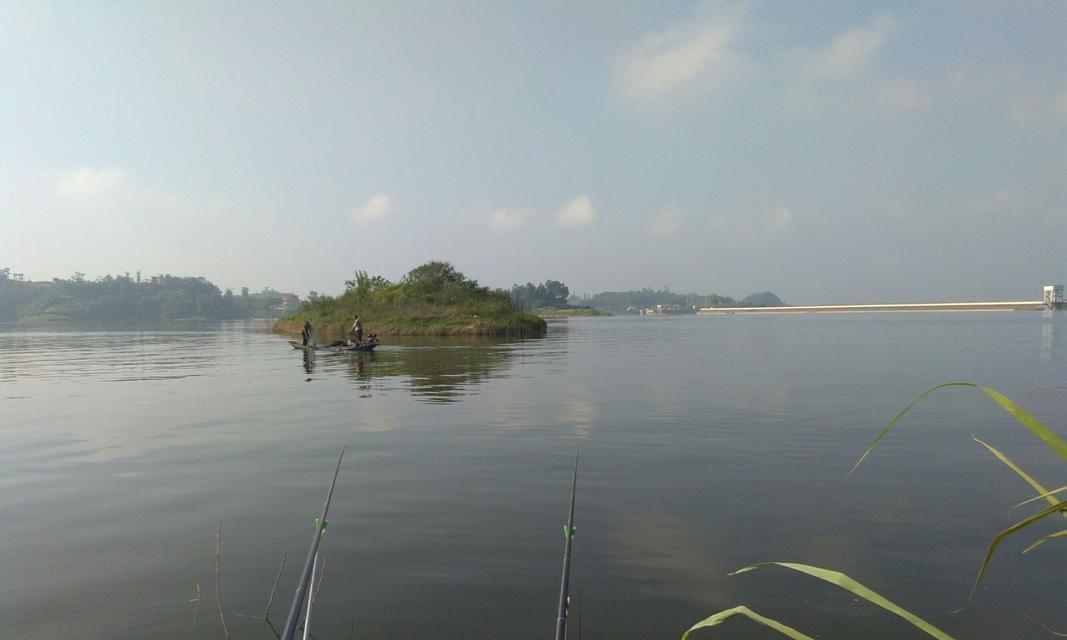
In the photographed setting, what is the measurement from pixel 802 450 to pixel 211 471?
31.4ft

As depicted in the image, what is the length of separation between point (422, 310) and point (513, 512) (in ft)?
206

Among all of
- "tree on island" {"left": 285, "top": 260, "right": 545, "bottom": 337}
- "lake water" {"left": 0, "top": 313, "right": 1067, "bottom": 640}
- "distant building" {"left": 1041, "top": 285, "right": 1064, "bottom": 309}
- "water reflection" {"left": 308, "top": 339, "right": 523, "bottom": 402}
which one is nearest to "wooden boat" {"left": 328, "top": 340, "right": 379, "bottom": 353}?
"water reflection" {"left": 308, "top": 339, "right": 523, "bottom": 402}

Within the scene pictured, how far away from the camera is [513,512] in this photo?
800 cm

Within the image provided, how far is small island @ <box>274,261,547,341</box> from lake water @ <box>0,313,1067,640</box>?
45.4 meters

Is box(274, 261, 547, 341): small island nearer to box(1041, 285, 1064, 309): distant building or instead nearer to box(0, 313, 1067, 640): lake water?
box(0, 313, 1067, 640): lake water

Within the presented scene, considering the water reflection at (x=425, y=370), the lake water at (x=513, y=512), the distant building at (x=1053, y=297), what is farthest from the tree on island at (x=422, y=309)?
the distant building at (x=1053, y=297)

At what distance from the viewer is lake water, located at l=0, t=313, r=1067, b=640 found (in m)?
5.41

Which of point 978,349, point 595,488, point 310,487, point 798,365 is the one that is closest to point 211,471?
point 310,487

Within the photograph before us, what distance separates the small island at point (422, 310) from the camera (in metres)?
63.8

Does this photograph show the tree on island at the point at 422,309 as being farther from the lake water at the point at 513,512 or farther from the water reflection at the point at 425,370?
the lake water at the point at 513,512

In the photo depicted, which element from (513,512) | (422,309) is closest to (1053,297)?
(422,309)

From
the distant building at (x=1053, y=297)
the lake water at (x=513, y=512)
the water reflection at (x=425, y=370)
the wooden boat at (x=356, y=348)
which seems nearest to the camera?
A: the lake water at (x=513, y=512)

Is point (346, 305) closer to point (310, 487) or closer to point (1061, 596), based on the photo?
point (310, 487)

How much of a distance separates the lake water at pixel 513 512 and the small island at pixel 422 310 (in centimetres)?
4541
